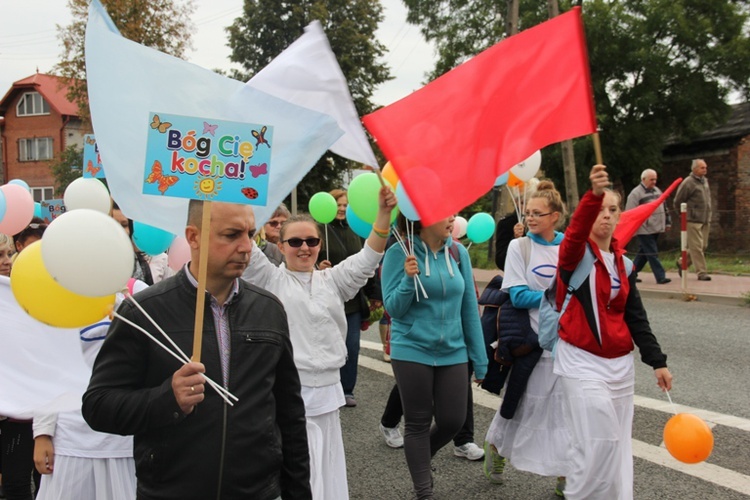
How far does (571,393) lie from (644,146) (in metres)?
22.6

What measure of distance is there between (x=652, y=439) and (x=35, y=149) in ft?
182

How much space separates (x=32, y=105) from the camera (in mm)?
53969

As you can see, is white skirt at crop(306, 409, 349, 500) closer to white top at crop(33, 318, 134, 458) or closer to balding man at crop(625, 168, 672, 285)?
white top at crop(33, 318, 134, 458)

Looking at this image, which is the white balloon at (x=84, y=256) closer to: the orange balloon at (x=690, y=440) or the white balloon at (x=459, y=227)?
the orange balloon at (x=690, y=440)

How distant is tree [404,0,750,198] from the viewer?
24.1m

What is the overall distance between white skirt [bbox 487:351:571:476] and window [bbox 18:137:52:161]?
5449 cm

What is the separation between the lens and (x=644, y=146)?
81.6 ft

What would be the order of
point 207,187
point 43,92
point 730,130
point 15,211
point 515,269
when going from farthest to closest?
1. point 43,92
2. point 730,130
3. point 15,211
4. point 515,269
5. point 207,187

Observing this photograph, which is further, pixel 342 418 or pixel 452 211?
pixel 342 418

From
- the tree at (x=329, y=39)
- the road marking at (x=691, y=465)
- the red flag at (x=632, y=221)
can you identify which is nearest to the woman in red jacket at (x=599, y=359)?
the red flag at (x=632, y=221)

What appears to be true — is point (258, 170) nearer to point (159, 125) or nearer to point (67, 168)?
point (159, 125)

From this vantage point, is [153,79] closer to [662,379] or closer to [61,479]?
[61,479]

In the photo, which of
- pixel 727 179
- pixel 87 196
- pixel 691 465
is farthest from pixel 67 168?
pixel 691 465

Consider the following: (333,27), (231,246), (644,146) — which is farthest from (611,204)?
(333,27)
